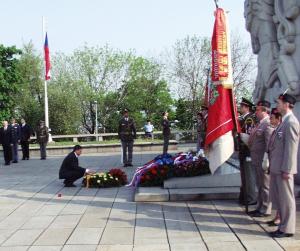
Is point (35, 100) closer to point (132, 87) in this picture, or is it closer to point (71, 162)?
point (132, 87)

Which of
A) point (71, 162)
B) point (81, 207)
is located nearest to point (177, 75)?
point (71, 162)

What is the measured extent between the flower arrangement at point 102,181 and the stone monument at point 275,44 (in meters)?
3.99

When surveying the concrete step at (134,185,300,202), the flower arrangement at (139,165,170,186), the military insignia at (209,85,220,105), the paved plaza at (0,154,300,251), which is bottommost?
the paved plaza at (0,154,300,251)

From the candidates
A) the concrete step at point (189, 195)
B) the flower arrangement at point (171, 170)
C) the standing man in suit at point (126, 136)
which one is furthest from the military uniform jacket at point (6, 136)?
the concrete step at point (189, 195)

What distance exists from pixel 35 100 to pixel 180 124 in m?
13.3

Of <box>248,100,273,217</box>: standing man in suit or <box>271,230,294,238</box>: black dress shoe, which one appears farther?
<box>248,100,273,217</box>: standing man in suit

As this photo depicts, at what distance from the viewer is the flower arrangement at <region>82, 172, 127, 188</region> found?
11.7 metres

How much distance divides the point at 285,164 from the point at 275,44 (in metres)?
5.23

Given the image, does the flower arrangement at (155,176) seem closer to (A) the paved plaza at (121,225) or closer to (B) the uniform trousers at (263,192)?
(A) the paved plaza at (121,225)

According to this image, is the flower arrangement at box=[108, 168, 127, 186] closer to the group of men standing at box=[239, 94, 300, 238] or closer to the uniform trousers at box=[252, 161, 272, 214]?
the group of men standing at box=[239, 94, 300, 238]

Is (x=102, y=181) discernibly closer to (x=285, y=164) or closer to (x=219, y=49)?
(x=219, y=49)

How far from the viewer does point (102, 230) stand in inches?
285

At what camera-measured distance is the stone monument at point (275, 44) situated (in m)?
9.83

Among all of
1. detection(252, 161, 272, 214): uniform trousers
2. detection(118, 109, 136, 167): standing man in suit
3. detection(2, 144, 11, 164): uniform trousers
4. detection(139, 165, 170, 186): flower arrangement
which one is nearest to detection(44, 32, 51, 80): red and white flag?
detection(2, 144, 11, 164): uniform trousers
